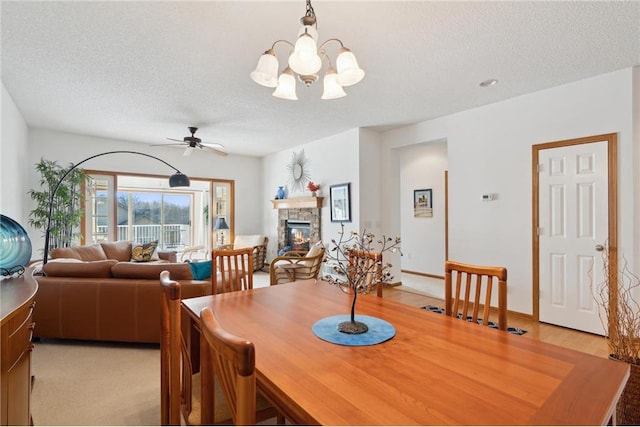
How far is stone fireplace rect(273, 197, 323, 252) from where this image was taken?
19.4 feet

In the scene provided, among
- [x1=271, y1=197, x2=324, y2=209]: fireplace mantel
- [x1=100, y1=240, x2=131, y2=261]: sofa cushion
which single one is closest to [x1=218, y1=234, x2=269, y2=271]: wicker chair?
[x1=271, y1=197, x2=324, y2=209]: fireplace mantel

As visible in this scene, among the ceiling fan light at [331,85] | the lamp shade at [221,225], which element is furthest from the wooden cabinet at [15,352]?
the lamp shade at [221,225]

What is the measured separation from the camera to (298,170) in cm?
645

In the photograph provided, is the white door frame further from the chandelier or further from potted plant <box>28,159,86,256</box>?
potted plant <box>28,159,86,256</box>

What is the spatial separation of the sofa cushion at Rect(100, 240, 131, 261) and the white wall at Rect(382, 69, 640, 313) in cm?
506

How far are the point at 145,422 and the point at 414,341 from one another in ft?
5.82

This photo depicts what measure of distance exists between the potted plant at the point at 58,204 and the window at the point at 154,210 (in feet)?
1.72

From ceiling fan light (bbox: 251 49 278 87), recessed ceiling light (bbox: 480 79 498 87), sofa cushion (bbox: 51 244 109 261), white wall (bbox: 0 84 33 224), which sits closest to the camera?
ceiling fan light (bbox: 251 49 278 87)

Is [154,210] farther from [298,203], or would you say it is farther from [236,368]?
[236,368]

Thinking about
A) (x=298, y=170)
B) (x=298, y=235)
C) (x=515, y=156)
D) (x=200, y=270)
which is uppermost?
(x=298, y=170)

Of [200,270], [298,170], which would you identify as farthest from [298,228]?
[200,270]

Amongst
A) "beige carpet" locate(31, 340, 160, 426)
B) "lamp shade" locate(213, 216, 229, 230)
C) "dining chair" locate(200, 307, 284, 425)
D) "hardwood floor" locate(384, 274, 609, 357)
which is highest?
"lamp shade" locate(213, 216, 229, 230)

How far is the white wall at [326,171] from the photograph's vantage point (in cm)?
514

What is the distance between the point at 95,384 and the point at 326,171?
439cm
